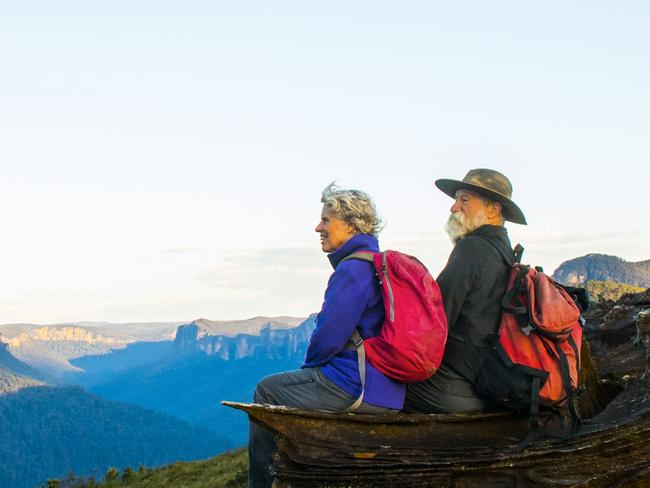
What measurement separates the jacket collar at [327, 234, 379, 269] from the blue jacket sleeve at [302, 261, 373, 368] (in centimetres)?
25

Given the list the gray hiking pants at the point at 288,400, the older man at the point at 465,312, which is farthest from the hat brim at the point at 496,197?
the gray hiking pants at the point at 288,400

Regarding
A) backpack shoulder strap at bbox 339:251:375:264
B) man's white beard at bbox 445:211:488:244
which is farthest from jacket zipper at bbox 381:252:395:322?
man's white beard at bbox 445:211:488:244

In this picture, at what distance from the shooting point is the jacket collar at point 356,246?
6.90 metres

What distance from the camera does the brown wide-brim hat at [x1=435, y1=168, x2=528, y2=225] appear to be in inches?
283

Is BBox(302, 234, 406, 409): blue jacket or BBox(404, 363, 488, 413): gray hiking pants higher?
BBox(302, 234, 406, 409): blue jacket

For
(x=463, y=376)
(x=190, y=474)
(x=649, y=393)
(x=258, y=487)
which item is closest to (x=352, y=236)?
(x=463, y=376)

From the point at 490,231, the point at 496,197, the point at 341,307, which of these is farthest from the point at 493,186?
the point at 341,307

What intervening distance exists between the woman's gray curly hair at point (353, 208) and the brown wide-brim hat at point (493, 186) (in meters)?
0.86

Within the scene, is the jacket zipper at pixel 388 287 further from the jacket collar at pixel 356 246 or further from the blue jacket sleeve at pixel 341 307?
the jacket collar at pixel 356 246

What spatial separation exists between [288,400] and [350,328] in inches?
35.0

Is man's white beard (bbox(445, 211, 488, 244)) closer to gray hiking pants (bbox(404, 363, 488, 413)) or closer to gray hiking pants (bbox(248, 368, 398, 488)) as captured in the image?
gray hiking pants (bbox(404, 363, 488, 413))

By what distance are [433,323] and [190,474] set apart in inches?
1053

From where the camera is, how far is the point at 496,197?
7.20m

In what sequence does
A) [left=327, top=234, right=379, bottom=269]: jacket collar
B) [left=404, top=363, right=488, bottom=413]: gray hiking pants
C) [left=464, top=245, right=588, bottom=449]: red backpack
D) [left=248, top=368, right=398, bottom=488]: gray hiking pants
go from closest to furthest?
[left=464, top=245, right=588, bottom=449]: red backpack → [left=248, top=368, right=398, bottom=488]: gray hiking pants → [left=404, top=363, right=488, bottom=413]: gray hiking pants → [left=327, top=234, right=379, bottom=269]: jacket collar
